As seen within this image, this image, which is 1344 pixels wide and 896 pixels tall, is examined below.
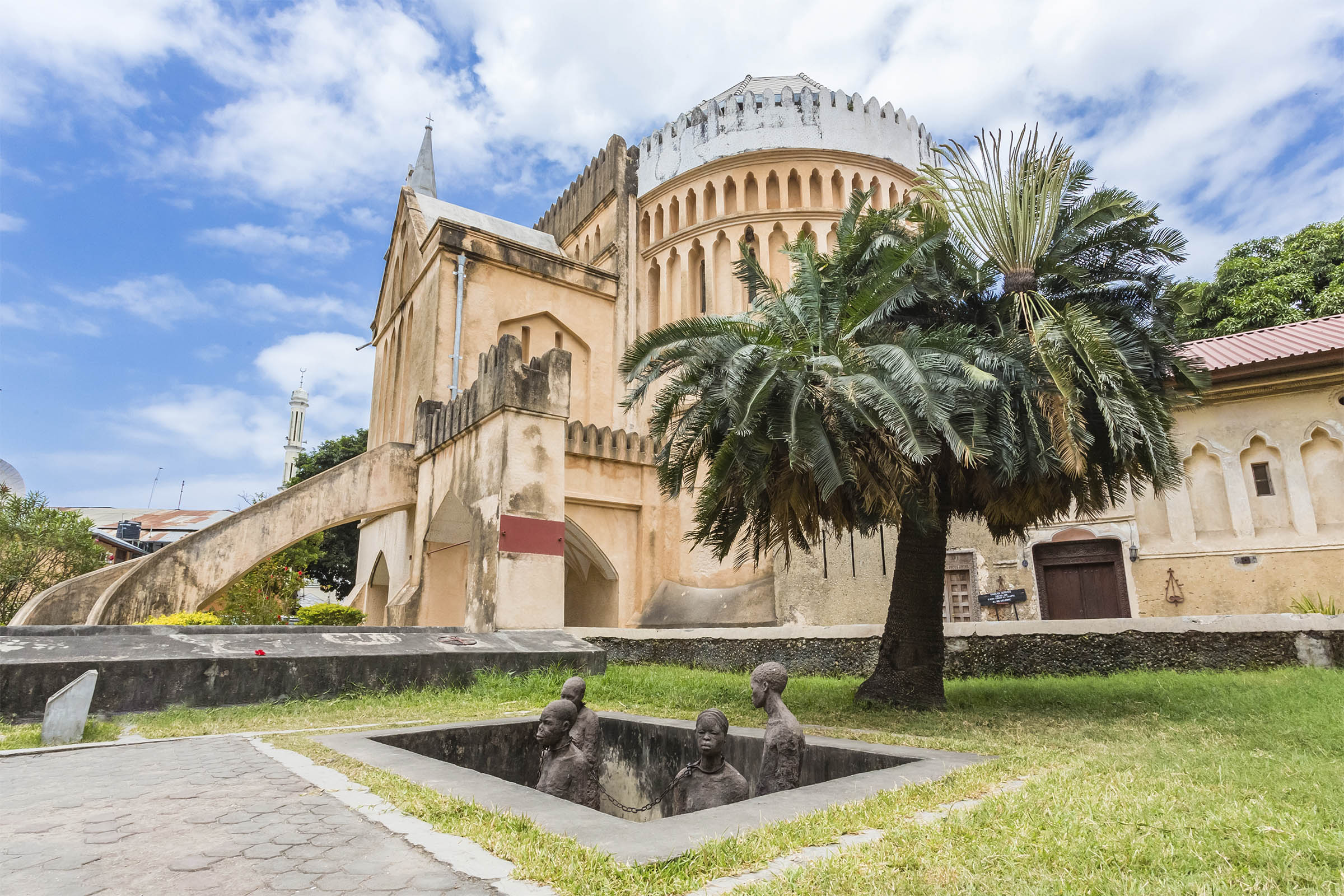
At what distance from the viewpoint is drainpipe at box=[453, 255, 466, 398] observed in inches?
776

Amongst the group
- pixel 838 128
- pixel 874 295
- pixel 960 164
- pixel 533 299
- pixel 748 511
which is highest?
pixel 838 128

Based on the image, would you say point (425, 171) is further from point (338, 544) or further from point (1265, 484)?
point (1265, 484)

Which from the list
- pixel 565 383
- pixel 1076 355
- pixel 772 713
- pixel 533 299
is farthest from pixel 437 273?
pixel 772 713

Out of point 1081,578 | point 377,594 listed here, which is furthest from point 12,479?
point 1081,578

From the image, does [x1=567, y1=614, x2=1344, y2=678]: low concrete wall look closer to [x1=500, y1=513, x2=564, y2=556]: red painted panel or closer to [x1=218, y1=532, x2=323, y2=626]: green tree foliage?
[x1=500, y1=513, x2=564, y2=556]: red painted panel

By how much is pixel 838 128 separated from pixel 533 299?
9.54 metres

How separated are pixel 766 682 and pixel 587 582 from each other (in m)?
15.8

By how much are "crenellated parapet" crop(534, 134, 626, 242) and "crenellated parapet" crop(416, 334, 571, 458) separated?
1205cm

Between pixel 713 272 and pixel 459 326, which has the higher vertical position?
pixel 713 272

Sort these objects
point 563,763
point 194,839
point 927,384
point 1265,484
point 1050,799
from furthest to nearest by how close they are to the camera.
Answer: point 1265,484 < point 927,384 < point 563,763 < point 1050,799 < point 194,839

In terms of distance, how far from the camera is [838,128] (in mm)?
21469

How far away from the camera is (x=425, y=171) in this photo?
4556 centimetres

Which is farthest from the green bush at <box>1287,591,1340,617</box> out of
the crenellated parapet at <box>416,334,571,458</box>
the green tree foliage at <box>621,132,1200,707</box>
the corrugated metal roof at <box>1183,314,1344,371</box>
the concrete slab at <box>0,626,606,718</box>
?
the crenellated parapet at <box>416,334,571,458</box>

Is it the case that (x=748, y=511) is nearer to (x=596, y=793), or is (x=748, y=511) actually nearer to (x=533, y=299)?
(x=596, y=793)
